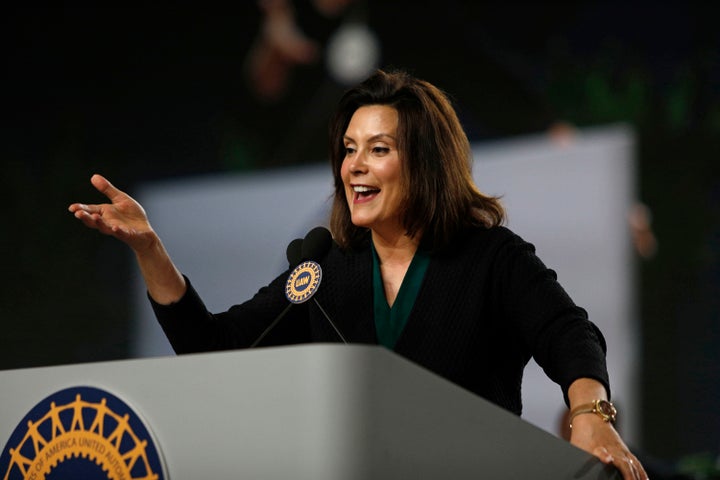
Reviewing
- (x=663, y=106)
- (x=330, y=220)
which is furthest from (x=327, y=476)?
(x=663, y=106)

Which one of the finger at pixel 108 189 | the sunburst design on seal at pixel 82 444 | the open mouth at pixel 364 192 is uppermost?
the open mouth at pixel 364 192

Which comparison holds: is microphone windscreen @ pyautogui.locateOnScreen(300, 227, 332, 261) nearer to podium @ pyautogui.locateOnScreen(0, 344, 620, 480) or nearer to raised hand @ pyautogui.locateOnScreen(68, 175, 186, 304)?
raised hand @ pyautogui.locateOnScreen(68, 175, 186, 304)

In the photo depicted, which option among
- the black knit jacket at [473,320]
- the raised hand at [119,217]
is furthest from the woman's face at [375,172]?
the raised hand at [119,217]

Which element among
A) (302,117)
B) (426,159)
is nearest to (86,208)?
(426,159)

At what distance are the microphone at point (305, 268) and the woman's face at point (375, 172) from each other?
0.08 meters

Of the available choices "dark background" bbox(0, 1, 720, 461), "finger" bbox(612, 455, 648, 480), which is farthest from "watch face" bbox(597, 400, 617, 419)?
"dark background" bbox(0, 1, 720, 461)

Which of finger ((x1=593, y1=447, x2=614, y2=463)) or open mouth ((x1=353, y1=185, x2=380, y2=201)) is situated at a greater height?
open mouth ((x1=353, y1=185, x2=380, y2=201))

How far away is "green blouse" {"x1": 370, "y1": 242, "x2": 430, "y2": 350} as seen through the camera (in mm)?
1753

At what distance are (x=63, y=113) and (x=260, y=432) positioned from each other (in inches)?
152

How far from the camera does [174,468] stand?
1160 mm

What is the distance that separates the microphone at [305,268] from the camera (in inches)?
61.9

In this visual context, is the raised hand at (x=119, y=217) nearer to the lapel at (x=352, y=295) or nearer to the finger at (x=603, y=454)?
the lapel at (x=352, y=295)

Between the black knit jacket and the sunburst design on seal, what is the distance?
0.52 meters

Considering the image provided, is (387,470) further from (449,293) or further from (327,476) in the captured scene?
(449,293)
